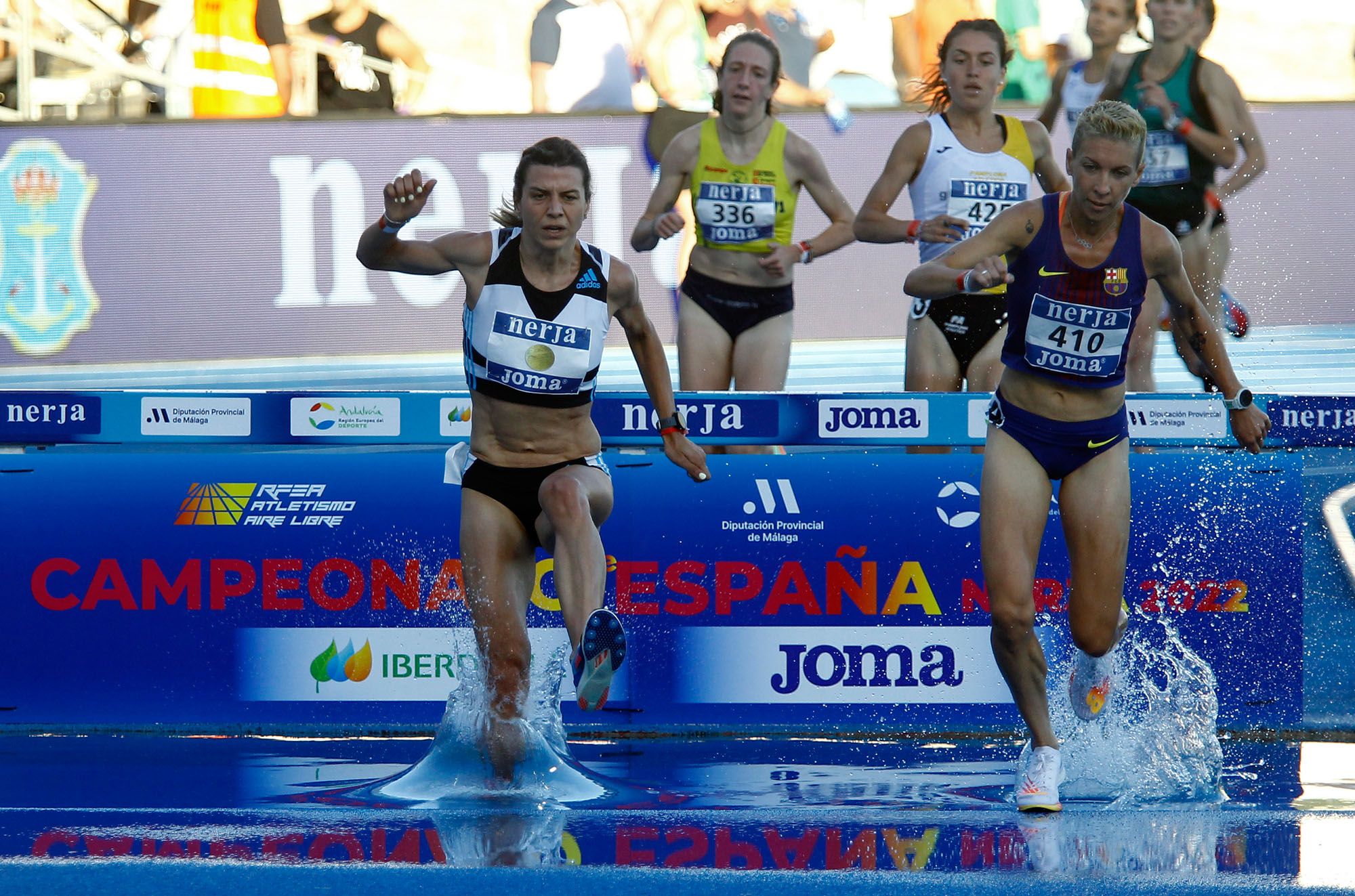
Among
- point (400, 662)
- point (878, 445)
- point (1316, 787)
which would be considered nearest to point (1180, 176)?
point (878, 445)

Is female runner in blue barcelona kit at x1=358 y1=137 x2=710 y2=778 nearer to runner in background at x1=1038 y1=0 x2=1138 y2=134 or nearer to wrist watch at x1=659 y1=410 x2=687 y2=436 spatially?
wrist watch at x1=659 y1=410 x2=687 y2=436

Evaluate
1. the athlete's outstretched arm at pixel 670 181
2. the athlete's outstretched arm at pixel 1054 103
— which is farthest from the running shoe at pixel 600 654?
the athlete's outstretched arm at pixel 1054 103

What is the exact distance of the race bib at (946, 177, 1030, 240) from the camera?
22.9ft

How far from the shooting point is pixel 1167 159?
299 inches

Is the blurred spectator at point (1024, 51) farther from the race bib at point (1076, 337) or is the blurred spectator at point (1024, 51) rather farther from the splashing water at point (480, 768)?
the splashing water at point (480, 768)

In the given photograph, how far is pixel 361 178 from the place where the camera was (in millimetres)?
9922

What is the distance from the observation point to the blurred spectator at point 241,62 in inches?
386

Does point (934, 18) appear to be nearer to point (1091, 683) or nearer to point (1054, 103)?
point (1054, 103)

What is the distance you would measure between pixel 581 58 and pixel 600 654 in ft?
19.1

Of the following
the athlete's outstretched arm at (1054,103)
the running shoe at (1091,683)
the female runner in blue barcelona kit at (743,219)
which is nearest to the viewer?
the running shoe at (1091,683)

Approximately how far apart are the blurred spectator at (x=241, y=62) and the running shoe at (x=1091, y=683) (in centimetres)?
631

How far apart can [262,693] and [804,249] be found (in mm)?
2940

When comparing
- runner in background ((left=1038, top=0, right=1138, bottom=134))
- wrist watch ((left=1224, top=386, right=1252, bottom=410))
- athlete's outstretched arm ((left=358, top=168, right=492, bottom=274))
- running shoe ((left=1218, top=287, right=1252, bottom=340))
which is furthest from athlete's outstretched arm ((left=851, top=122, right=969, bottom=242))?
running shoe ((left=1218, top=287, right=1252, bottom=340))

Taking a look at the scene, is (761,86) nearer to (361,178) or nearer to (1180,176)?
(1180,176)
